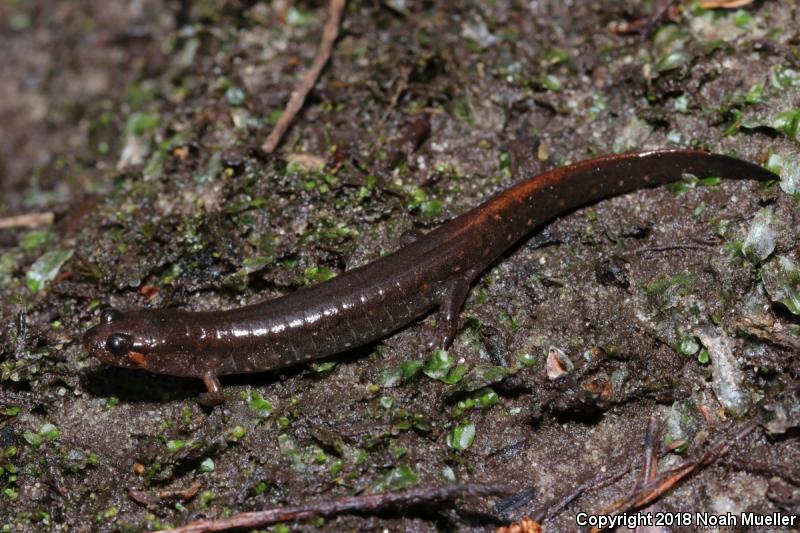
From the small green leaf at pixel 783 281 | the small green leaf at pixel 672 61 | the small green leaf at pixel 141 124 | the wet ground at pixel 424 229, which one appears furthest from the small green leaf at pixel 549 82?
the small green leaf at pixel 141 124

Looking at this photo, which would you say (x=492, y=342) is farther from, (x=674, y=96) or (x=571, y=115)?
(x=674, y=96)

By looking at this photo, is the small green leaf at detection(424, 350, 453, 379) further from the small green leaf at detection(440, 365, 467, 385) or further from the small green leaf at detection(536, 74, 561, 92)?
the small green leaf at detection(536, 74, 561, 92)

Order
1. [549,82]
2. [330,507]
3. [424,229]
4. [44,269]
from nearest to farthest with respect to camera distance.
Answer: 1. [330,507]
2. [424,229]
3. [44,269]
4. [549,82]

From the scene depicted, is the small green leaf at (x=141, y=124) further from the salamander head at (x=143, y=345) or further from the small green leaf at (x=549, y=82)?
the small green leaf at (x=549, y=82)

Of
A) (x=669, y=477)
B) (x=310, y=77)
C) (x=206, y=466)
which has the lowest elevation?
(x=206, y=466)

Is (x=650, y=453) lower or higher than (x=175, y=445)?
higher

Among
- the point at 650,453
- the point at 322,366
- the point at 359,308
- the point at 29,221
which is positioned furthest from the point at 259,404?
the point at 29,221

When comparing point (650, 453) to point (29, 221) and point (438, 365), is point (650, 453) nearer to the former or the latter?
point (438, 365)
